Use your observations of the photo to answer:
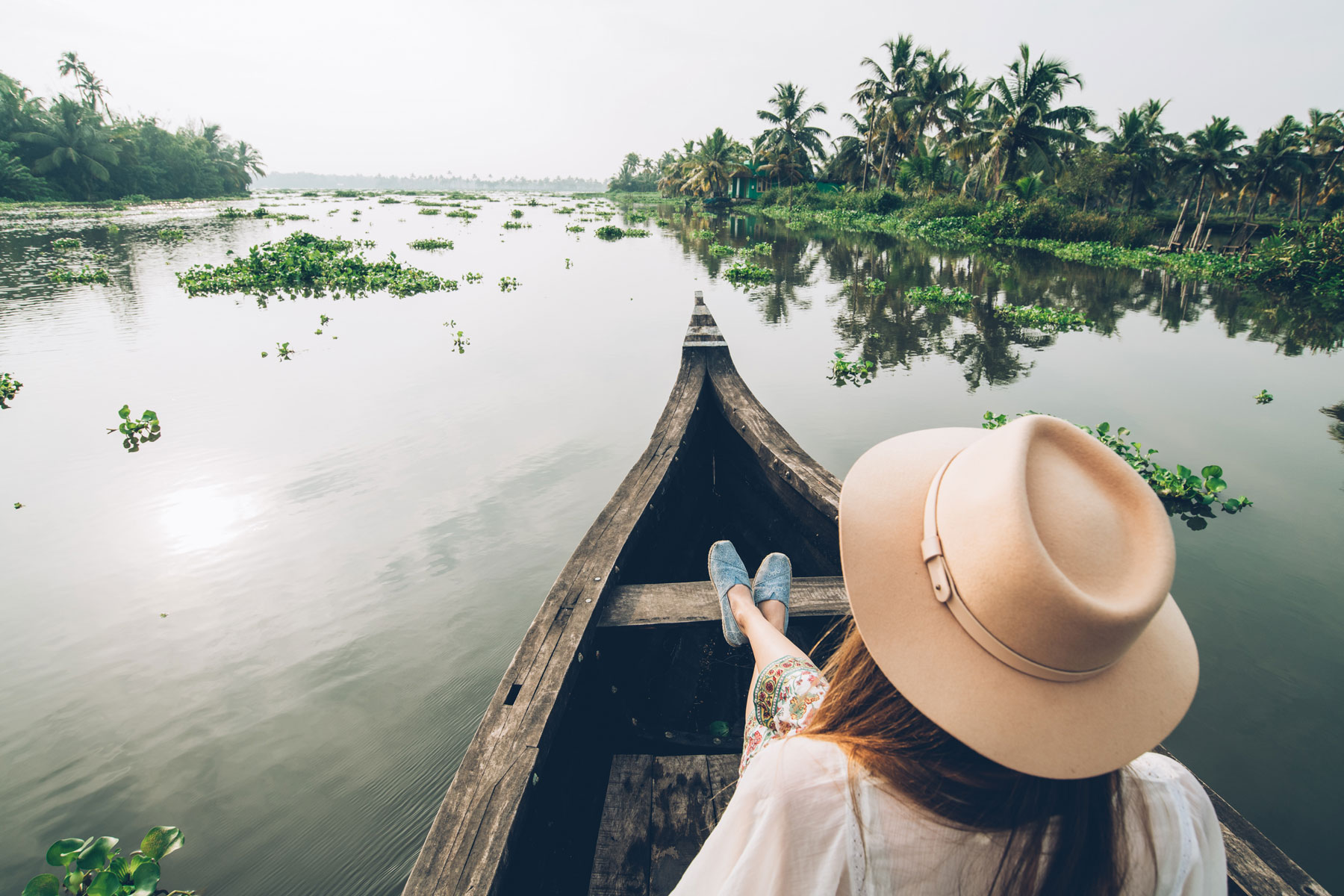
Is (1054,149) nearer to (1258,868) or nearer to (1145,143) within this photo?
(1145,143)

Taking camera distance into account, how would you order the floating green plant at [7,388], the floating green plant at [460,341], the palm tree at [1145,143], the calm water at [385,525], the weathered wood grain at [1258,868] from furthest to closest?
the palm tree at [1145,143], the floating green plant at [460,341], the floating green plant at [7,388], the calm water at [385,525], the weathered wood grain at [1258,868]

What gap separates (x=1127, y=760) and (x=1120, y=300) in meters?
14.0

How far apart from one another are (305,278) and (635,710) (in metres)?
13.3

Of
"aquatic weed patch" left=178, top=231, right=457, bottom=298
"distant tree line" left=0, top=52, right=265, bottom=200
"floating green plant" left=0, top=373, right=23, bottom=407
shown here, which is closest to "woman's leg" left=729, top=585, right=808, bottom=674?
"floating green plant" left=0, top=373, right=23, bottom=407

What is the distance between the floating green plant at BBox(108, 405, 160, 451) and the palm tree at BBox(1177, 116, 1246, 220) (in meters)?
35.0

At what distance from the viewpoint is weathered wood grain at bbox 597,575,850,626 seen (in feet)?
6.73

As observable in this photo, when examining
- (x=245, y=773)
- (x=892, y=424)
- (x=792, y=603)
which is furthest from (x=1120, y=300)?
(x=245, y=773)

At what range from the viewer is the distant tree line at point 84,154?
34.2 metres

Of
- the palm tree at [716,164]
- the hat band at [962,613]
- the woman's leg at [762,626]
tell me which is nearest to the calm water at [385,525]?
the woman's leg at [762,626]

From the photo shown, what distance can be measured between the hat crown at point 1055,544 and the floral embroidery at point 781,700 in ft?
2.10

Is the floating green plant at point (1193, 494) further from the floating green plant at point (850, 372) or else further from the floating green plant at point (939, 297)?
the floating green plant at point (939, 297)

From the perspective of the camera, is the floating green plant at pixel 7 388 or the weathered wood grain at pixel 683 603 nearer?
the weathered wood grain at pixel 683 603

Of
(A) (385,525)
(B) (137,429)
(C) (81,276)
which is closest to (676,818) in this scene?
(A) (385,525)

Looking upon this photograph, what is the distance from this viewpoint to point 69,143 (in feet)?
116
